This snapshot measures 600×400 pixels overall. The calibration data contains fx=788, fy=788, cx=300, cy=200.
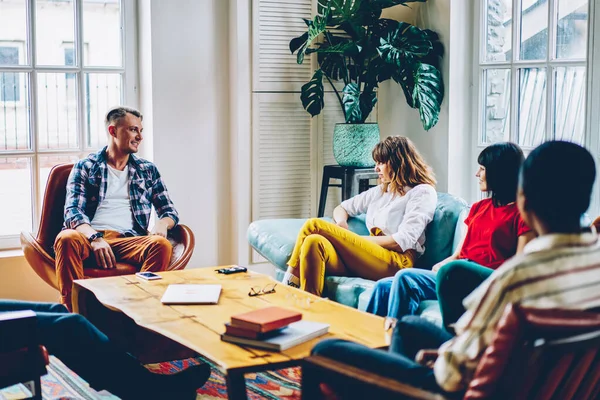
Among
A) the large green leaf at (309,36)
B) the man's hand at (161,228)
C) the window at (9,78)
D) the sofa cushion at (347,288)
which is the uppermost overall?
the large green leaf at (309,36)

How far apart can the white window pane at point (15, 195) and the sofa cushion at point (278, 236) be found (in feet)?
4.46

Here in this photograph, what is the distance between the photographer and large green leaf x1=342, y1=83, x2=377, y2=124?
4504mm

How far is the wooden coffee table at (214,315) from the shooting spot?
2.17 metres

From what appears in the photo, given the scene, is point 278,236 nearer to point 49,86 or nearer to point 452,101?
point 452,101

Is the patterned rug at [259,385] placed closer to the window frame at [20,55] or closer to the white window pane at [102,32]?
the window frame at [20,55]

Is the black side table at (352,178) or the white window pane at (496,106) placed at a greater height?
the white window pane at (496,106)

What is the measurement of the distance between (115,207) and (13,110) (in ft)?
3.05

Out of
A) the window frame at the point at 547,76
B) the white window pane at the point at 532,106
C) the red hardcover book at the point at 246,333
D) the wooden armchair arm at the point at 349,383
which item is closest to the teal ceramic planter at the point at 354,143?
the window frame at the point at 547,76

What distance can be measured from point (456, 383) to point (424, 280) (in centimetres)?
152

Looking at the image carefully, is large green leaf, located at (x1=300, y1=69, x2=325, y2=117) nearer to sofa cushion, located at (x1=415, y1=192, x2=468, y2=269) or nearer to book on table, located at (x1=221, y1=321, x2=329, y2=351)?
sofa cushion, located at (x1=415, y1=192, x2=468, y2=269)

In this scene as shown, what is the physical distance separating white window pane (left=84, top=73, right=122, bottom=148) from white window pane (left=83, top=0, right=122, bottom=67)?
86mm

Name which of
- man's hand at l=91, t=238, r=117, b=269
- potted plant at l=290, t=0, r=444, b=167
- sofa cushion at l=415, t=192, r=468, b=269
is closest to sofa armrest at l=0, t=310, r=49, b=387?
man's hand at l=91, t=238, r=117, b=269

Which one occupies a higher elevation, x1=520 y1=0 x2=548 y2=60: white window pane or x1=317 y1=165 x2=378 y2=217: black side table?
x1=520 y1=0 x2=548 y2=60: white window pane

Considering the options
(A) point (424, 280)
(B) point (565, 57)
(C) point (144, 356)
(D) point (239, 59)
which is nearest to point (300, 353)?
(A) point (424, 280)
